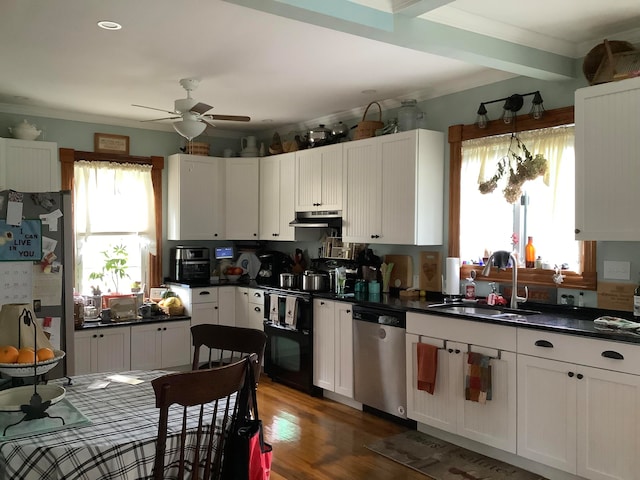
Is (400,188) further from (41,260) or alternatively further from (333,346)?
(41,260)

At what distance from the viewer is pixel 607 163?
3293 mm

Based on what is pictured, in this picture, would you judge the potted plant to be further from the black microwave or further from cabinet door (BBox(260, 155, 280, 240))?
cabinet door (BBox(260, 155, 280, 240))

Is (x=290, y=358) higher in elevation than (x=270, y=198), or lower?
lower

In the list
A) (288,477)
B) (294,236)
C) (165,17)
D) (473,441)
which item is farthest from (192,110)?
(473,441)

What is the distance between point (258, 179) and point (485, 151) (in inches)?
107

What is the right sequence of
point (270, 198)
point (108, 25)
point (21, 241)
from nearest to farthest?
point (108, 25), point (21, 241), point (270, 198)

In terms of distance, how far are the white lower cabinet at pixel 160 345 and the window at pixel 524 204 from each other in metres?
2.93

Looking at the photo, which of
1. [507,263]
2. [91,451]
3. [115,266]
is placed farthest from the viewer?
[115,266]

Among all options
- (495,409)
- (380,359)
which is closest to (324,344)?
(380,359)

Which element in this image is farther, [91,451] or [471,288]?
[471,288]

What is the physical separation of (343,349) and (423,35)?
258 cm

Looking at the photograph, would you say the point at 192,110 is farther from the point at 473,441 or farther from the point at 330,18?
the point at 473,441

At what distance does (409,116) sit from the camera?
467 cm

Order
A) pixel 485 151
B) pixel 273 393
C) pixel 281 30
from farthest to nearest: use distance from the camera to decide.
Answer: pixel 273 393
pixel 485 151
pixel 281 30
